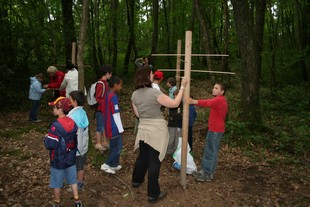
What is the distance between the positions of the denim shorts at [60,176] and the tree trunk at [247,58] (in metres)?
5.14

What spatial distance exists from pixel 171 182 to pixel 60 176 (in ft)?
7.17

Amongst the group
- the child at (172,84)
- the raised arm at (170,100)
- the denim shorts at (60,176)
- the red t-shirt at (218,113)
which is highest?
the child at (172,84)

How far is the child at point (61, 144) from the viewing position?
401 centimetres

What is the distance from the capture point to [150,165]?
15.0 feet

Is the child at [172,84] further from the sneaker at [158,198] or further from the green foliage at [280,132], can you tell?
the sneaker at [158,198]

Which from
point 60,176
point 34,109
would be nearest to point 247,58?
point 60,176

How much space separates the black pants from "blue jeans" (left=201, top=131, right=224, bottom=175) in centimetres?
128

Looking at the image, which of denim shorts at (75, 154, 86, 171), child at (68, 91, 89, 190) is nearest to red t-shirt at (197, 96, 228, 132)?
child at (68, 91, 89, 190)

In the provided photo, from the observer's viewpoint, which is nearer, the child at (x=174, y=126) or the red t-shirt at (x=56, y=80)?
the child at (x=174, y=126)

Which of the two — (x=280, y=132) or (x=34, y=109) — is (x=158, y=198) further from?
(x=34, y=109)

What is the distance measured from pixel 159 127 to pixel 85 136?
4.09 feet

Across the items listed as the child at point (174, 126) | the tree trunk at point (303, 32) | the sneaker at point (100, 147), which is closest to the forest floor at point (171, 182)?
the sneaker at point (100, 147)

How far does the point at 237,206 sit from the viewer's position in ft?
15.8

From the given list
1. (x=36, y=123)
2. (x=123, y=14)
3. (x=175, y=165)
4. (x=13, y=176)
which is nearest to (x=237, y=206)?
(x=175, y=165)
